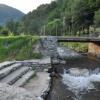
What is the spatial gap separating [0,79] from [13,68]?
5.69 metres

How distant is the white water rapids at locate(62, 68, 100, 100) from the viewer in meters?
30.3

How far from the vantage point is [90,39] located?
57.6m

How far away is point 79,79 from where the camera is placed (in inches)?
1395

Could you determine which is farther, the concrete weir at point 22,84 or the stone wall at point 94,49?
the stone wall at point 94,49

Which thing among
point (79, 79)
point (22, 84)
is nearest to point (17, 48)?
point (79, 79)

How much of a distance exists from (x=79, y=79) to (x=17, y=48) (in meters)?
13.3

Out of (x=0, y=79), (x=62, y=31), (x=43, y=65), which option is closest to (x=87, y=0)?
(x=62, y=31)

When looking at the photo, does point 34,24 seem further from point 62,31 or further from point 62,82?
point 62,82

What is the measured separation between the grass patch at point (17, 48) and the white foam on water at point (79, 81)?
7.24 metres

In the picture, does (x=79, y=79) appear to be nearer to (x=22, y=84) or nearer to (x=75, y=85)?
(x=75, y=85)

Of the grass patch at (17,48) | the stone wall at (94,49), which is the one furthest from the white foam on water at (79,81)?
the stone wall at (94,49)

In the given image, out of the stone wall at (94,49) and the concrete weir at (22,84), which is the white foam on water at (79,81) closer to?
the concrete weir at (22,84)

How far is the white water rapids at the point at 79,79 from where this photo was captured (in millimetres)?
30331

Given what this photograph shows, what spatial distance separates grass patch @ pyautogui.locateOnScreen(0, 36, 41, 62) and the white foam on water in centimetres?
724
